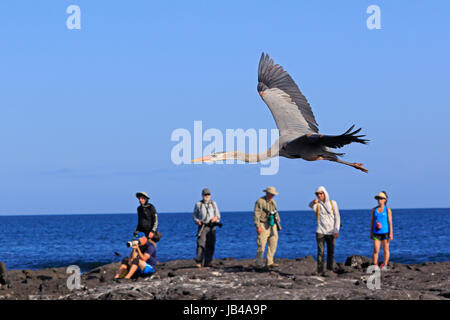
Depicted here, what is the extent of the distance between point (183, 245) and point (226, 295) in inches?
1522

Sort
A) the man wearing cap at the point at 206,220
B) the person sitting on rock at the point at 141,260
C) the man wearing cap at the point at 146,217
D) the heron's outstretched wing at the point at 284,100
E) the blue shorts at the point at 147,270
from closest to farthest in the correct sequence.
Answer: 1. the heron's outstretched wing at the point at 284,100
2. the person sitting on rock at the point at 141,260
3. the blue shorts at the point at 147,270
4. the man wearing cap at the point at 146,217
5. the man wearing cap at the point at 206,220

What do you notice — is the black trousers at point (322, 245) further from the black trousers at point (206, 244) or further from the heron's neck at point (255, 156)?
the black trousers at point (206, 244)

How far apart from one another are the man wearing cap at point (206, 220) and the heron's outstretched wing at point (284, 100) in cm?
266

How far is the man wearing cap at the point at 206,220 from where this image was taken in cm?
1513

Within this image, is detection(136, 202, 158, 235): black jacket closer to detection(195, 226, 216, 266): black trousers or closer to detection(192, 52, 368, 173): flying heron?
detection(195, 226, 216, 266): black trousers

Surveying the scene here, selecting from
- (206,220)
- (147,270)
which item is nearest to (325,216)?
(206,220)

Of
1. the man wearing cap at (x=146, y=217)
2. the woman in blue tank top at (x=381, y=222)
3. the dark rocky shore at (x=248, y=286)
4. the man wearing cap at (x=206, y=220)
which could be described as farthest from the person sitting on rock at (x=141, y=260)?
the woman in blue tank top at (x=381, y=222)

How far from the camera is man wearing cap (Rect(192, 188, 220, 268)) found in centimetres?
1513

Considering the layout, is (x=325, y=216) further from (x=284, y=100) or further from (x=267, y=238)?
(x=284, y=100)

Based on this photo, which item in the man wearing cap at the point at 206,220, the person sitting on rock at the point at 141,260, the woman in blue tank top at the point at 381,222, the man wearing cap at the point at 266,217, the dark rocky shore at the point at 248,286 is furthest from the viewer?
the man wearing cap at the point at 206,220
